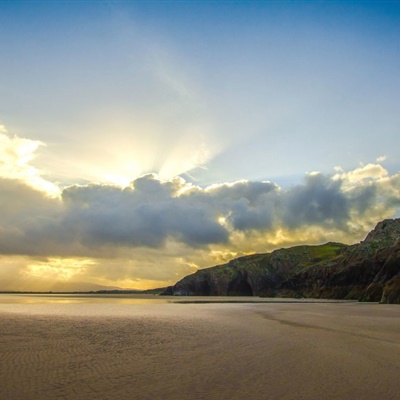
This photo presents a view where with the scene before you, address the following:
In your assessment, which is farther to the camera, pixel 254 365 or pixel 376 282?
pixel 376 282

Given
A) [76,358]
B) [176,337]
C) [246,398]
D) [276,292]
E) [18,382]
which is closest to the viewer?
[246,398]

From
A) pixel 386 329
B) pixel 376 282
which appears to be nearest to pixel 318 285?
pixel 376 282

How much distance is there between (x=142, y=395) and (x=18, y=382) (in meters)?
Answer: 4.37

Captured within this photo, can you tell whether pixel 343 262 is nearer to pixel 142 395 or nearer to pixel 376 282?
pixel 376 282

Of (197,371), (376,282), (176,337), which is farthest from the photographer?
(376,282)

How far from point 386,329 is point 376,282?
75779 millimetres

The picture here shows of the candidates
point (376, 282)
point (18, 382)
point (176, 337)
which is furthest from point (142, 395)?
point (376, 282)

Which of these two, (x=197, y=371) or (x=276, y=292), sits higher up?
(x=276, y=292)

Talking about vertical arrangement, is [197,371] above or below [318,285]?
below

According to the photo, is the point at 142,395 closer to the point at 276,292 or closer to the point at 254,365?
the point at 254,365

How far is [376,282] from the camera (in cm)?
9931

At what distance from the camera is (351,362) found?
55.5 feet

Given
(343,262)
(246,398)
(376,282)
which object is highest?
(343,262)

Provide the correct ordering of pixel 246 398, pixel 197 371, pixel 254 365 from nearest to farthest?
1. pixel 246 398
2. pixel 197 371
3. pixel 254 365
